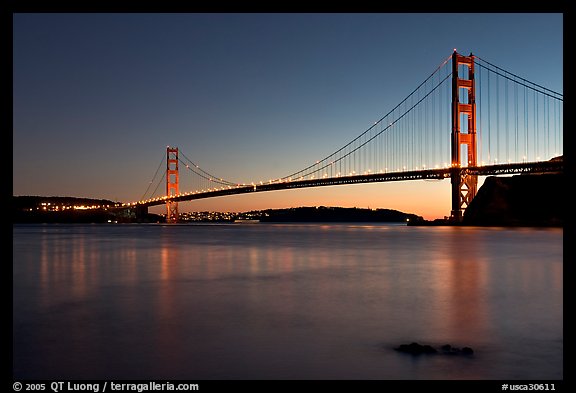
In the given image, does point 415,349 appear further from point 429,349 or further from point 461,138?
point 461,138

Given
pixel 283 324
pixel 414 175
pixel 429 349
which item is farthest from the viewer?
pixel 414 175

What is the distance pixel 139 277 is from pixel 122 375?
8650 millimetres

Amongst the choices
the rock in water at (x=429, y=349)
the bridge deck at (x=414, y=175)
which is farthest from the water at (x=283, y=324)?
the bridge deck at (x=414, y=175)

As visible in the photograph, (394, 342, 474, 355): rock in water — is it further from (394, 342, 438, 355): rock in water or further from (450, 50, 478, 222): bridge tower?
(450, 50, 478, 222): bridge tower

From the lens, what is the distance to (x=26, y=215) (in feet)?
369

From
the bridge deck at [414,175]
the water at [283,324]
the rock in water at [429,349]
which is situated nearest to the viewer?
the water at [283,324]

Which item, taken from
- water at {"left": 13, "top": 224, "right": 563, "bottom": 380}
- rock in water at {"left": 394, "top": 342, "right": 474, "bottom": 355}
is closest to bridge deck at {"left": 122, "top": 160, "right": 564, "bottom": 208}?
water at {"left": 13, "top": 224, "right": 563, "bottom": 380}

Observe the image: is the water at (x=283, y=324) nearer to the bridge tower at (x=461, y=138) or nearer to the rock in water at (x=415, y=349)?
the rock in water at (x=415, y=349)

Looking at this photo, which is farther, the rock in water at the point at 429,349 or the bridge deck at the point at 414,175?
the bridge deck at the point at 414,175

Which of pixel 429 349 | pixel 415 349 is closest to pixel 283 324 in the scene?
pixel 415 349

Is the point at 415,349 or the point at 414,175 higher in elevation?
the point at 414,175

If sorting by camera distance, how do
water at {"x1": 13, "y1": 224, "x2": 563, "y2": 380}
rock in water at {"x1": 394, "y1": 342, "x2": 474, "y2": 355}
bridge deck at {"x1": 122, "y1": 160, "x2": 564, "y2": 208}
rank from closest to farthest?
water at {"x1": 13, "y1": 224, "x2": 563, "y2": 380}
rock in water at {"x1": 394, "y1": 342, "x2": 474, "y2": 355}
bridge deck at {"x1": 122, "y1": 160, "x2": 564, "y2": 208}
